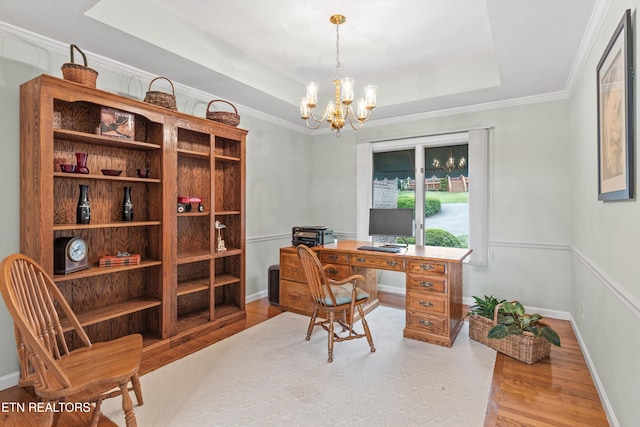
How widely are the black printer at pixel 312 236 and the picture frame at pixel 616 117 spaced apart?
8.11 feet

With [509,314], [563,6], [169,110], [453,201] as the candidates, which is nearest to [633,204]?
[563,6]

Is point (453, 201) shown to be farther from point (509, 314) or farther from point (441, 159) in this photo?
point (509, 314)

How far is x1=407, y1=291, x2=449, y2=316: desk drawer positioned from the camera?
A: 2.97 meters

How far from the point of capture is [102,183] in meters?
2.83

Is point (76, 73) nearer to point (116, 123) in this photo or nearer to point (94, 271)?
point (116, 123)

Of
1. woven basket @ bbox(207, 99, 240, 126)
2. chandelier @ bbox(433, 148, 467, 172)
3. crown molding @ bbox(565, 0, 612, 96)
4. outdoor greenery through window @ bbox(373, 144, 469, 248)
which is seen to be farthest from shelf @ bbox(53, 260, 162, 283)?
crown molding @ bbox(565, 0, 612, 96)

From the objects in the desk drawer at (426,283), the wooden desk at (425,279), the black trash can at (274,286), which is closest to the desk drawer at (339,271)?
the wooden desk at (425,279)

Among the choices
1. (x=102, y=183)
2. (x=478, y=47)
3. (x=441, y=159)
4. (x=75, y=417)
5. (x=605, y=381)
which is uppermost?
(x=478, y=47)

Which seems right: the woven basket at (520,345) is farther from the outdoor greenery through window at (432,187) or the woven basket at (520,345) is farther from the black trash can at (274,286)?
the black trash can at (274,286)

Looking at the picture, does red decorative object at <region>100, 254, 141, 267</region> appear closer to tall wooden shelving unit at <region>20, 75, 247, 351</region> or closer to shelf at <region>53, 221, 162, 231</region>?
tall wooden shelving unit at <region>20, 75, 247, 351</region>

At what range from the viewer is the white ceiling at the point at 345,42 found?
233 centimetres

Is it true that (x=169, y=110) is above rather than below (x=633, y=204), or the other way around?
above

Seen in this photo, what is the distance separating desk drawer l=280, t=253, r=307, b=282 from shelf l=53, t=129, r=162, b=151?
179 cm

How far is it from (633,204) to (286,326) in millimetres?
2934
